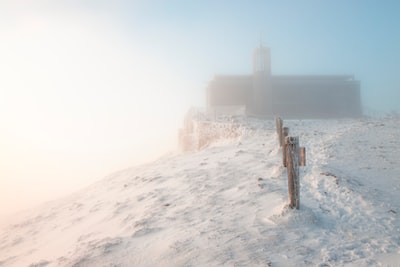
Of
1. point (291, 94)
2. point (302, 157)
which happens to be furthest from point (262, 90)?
point (302, 157)

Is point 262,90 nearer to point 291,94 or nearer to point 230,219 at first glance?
point 291,94

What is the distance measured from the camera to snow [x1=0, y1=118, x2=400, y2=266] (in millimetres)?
5488

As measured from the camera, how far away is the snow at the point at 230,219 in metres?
5.49

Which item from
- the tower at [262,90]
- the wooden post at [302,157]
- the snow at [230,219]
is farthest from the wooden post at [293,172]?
the tower at [262,90]

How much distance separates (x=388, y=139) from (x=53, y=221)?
12.8m

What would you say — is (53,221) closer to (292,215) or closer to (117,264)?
(117,264)

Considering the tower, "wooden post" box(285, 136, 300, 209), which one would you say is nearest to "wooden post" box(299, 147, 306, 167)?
"wooden post" box(285, 136, 300, 209)

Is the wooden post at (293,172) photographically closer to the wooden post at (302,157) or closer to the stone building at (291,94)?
the wooden post at (302,157)

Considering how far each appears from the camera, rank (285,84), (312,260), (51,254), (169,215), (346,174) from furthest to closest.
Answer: (285,84) → (346,174) → (169,215) → (51,254) → (312,260)

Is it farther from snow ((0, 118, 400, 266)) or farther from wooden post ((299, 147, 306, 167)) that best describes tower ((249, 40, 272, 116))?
wooden post ((299, 147, 306, 167))

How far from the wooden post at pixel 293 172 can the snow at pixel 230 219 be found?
9.2 inches

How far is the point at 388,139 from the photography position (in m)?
14.3

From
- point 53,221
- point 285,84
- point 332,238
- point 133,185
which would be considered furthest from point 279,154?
point 285,84

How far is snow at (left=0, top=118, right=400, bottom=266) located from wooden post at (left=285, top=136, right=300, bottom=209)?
235mm
